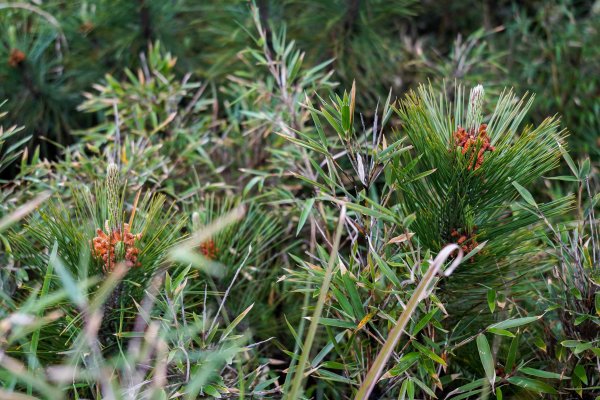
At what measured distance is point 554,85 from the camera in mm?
1480

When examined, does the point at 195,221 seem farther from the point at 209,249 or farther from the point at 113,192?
the point at 113,192

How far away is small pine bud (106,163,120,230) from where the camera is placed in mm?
804

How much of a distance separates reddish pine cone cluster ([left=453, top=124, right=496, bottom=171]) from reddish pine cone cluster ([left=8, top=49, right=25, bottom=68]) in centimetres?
98

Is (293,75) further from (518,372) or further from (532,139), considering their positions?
(518,372)

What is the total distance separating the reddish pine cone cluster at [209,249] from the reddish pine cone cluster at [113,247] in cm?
18

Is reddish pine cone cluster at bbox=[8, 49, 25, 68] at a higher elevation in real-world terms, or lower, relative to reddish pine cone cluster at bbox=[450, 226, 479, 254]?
higher

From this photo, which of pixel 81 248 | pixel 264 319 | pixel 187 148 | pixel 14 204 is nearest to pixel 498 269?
pixel 264 319

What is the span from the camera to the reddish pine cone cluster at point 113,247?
0.80 metres

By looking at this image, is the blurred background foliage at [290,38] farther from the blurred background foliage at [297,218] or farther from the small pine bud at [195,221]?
the small pine bud at [195,221]

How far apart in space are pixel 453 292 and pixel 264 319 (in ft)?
1.08

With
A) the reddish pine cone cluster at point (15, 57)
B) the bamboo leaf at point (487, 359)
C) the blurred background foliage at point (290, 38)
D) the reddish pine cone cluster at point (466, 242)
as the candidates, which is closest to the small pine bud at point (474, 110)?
the reddish pine cone cluster at point (466, 242)

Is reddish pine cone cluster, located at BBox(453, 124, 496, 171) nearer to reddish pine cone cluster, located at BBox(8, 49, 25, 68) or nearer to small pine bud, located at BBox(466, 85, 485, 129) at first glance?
small pine bud, located at BBox(466, 85, 485, 129)

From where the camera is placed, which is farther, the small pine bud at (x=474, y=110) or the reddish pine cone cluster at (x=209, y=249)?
the reddish pine cone cluster at (x=209, y=249)

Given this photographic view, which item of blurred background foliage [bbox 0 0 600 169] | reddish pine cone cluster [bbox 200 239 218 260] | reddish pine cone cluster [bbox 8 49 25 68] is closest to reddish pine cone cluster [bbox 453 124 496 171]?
reddish pine cone cluster [bbox 200 239 218 260]
